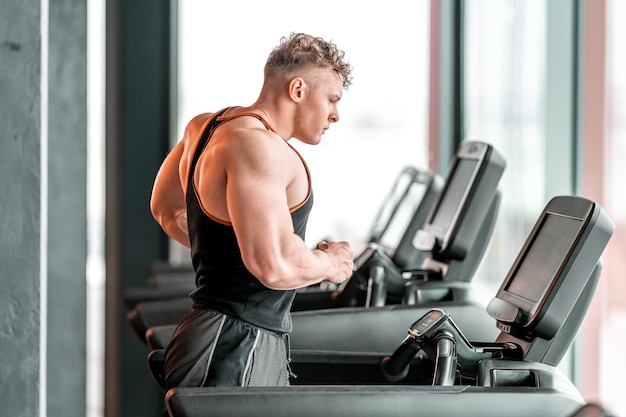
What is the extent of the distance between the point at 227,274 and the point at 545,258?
669mm

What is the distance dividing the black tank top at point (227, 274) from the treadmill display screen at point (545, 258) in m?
0.50

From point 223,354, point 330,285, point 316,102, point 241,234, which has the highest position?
point 316,102

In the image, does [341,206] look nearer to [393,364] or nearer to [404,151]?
[404,151]

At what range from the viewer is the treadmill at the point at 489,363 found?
6.21ft

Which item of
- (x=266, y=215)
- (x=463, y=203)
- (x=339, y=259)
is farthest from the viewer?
(x=463, y=203)

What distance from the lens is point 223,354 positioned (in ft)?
6.95

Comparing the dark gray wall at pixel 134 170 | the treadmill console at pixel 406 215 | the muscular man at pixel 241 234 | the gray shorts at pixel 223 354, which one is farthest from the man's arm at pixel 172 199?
the dark gray wall at pixel 134 170

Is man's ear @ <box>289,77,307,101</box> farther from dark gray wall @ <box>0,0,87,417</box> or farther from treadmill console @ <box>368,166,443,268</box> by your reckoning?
treadmill console @ <box>368,166,443,268</box>

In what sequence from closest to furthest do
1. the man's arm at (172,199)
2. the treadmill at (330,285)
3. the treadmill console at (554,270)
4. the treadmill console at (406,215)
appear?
the treadmill console at (554,270) → the man's arm at (172,199) → the treadmill at (330,285) → the treadmill console at (406,215)

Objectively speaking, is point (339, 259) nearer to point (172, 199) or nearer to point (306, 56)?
point (306, 56)

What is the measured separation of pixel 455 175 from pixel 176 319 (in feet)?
3.32

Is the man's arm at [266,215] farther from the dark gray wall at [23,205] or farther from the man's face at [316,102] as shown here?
the dark gray wall at [23,205]

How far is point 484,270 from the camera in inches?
220

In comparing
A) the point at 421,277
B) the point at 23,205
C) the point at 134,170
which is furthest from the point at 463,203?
the point at 134,170
